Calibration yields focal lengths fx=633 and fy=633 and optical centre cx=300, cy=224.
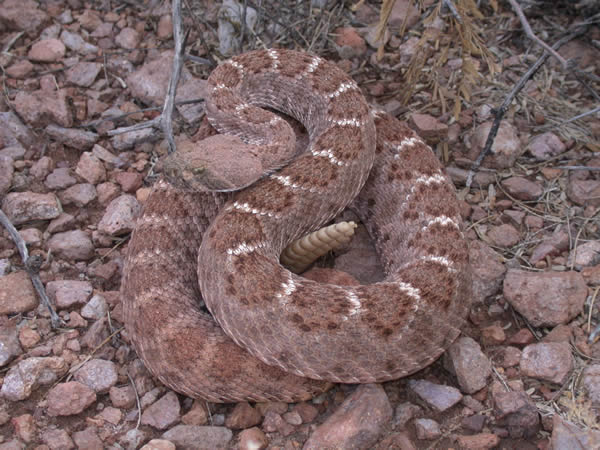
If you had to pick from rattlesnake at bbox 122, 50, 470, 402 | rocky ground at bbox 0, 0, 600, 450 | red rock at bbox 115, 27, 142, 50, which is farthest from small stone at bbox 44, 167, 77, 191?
red rock at bbox 115, 27, 142, 50

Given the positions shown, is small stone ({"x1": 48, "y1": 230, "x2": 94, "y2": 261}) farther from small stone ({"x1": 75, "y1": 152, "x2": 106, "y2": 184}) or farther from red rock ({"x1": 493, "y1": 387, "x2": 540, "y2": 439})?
red rock ({"x1": 493, "y1": 387, "x2": 540, "y2": 439})

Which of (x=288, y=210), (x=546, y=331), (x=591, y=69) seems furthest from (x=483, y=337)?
(x=591, y=69)

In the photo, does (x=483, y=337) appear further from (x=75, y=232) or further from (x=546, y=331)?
(x=75, y=232)

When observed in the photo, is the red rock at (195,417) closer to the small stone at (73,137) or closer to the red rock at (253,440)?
the red rock at (253,440)

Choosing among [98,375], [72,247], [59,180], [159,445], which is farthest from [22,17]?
[159,445]

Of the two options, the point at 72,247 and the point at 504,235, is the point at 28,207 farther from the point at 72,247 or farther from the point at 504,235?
the point at 504,235

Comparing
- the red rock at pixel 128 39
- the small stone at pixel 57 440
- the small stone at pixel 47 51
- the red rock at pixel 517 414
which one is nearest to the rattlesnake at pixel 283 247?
the red rock at pixel 517 414
